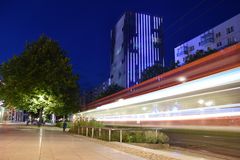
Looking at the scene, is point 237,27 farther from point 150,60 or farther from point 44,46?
point 150,60

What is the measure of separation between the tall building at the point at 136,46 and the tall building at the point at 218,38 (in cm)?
4575

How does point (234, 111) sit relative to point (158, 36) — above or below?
below

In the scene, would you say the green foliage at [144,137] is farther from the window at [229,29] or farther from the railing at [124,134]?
the window at [229,29]

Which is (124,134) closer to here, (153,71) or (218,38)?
(153,71)

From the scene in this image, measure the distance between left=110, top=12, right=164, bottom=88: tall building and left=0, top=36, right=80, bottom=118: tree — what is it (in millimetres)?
98621

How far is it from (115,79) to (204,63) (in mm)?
139136

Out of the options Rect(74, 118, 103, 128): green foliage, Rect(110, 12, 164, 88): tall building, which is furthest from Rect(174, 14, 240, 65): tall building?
Rect(110, 12, 164, 88): tall building

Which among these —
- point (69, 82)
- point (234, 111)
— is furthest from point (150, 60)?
point (234, 111)

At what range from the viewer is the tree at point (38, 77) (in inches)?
1528

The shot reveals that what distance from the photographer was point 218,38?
80000 millimetres

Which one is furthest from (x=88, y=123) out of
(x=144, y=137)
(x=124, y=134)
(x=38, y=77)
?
(x=38, y=77)

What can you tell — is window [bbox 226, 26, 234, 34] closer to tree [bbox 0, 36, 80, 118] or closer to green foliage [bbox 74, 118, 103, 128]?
tree [bbox 0, 36, 80, 118]

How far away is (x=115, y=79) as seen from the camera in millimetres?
155250

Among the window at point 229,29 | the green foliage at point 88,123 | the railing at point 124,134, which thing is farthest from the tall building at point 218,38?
the railing at point 124,134
